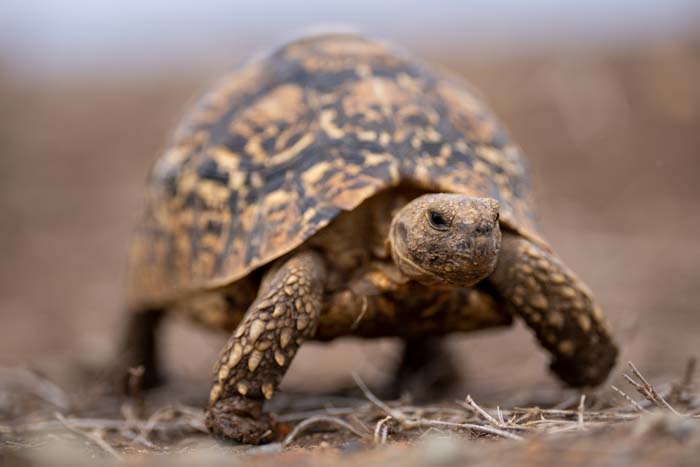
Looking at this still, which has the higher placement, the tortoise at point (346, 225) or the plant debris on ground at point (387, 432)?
the tortoise at point (346, 225)

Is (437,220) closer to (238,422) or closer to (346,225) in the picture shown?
(346,225)

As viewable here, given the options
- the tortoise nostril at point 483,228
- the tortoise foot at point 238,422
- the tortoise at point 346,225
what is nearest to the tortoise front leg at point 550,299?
the tortoise at point 346,225

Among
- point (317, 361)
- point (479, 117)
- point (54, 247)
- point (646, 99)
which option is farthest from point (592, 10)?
point (479, 117)

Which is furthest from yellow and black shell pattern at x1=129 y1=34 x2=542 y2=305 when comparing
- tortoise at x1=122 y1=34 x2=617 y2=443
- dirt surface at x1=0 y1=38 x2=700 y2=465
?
dirt surface at x1=0 y1=38 x2=700 y2=465

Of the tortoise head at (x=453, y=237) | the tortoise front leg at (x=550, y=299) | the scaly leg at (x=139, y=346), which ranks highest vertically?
the tortoise head at (x=453, y=237)

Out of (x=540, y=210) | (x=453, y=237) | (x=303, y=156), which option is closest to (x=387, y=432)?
(x=453, y=237)

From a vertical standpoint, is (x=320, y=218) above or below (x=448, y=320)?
above

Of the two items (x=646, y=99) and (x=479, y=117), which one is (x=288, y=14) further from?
(x=479, y=117)

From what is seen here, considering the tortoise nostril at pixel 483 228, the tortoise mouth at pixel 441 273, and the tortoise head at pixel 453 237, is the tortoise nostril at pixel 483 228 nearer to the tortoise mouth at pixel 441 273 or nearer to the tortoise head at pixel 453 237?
the tortoise head at pixel 453 237

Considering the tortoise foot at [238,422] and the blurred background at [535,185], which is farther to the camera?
the blurred background at [535,185]
